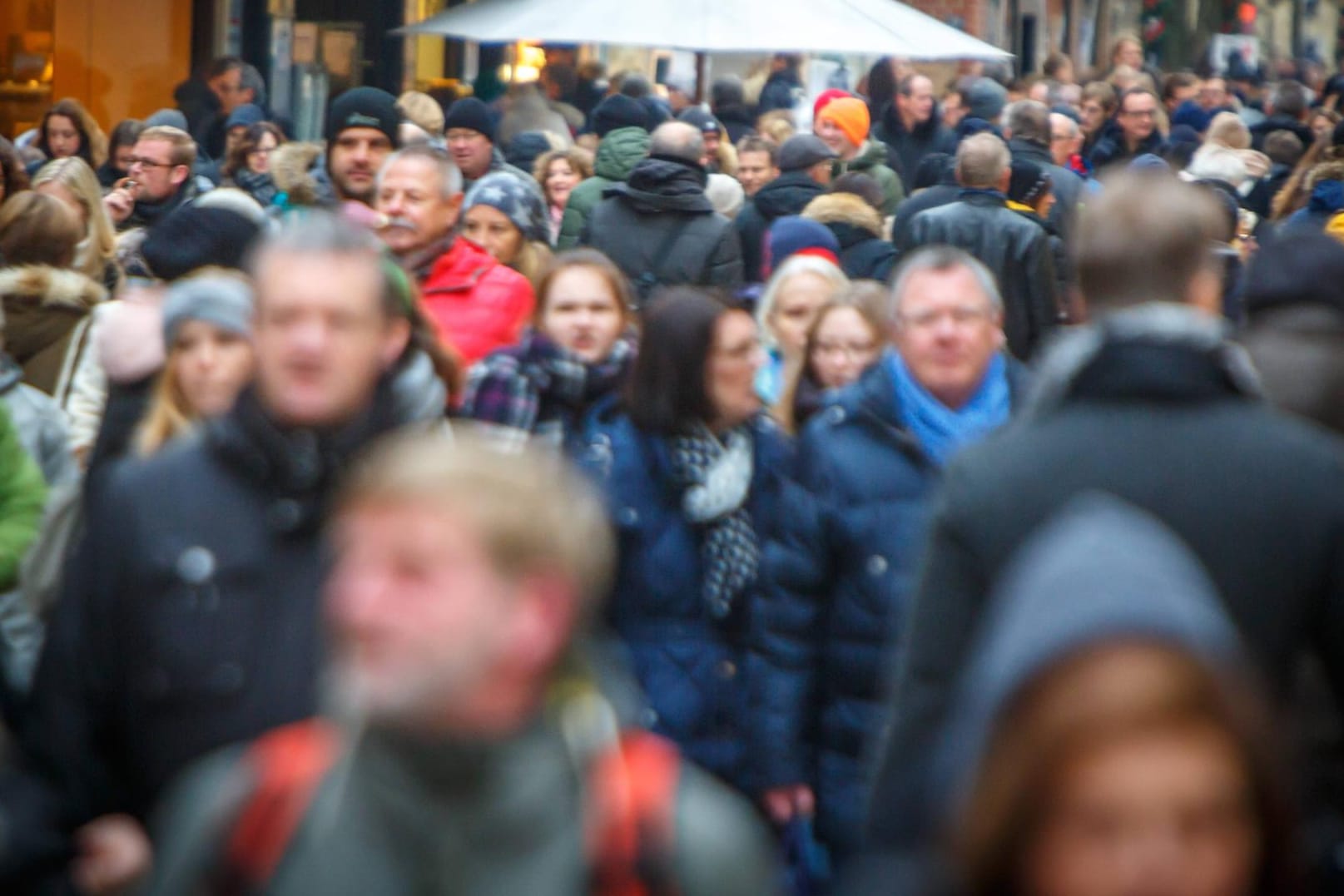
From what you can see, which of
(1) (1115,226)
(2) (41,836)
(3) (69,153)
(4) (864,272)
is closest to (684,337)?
(1) (1115,226)

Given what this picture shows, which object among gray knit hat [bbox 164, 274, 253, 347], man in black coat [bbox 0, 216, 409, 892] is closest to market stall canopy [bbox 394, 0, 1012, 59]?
gray knit hat [bbox 164, 274, 253, 347]

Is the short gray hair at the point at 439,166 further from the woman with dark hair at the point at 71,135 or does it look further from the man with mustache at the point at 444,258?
the woman with dark hair at the point at 71,135

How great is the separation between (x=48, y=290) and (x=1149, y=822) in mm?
5494

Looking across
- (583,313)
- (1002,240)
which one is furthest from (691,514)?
(1002,240)

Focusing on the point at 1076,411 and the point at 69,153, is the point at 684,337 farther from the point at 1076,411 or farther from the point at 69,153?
the point at 69,153

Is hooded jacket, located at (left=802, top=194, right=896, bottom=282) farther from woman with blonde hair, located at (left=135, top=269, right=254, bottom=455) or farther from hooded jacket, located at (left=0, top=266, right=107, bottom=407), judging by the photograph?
woman with blonde hair, located at (left=135, top=269, right=254, bottom=455)

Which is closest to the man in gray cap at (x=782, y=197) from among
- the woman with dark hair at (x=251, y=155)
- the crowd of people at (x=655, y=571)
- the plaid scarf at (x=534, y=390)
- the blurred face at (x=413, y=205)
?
the woman with dark hair at (x=251, y=155)

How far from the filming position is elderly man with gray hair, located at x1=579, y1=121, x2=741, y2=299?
9.51m

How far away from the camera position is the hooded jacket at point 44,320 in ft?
22.4

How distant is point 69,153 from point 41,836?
33.9 ft

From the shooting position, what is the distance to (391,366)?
3.99 meters

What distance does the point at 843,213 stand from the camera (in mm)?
9977

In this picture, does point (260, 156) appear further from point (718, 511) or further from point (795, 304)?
point (718, 511)

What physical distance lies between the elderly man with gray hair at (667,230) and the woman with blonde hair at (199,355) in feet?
16.1
